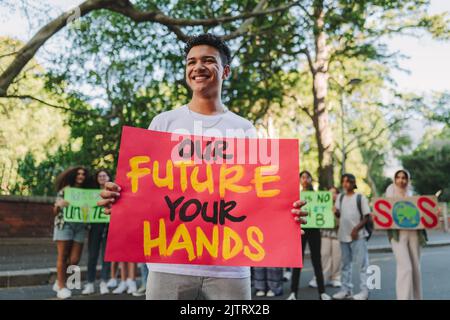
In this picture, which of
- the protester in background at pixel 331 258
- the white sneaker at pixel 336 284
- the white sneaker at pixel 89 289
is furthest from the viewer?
the protester in background at pixel 331 258

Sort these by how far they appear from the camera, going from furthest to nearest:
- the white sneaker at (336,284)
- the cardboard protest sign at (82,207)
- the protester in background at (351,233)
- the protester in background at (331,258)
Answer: the protester in background at (331,258)
the white sneaker at (336,284)
the protester in background at (351,233)
the cardboard protest sign at (82,207)

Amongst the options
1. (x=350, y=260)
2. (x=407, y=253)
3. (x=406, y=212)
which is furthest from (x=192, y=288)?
(x=350, y=260)

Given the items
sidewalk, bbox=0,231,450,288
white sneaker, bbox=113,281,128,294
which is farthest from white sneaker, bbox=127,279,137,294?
sidewalk, bbox=0,231,450,288

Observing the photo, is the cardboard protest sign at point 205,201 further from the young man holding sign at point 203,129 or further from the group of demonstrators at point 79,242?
the group of demonstrators at point 79,242

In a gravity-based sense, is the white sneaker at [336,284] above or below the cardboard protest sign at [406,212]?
below

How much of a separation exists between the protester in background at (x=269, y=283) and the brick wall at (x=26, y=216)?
790 cm

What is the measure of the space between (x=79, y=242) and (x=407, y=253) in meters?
4.47

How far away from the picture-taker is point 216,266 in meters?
1.99

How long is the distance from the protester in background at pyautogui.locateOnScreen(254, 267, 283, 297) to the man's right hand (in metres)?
5.22

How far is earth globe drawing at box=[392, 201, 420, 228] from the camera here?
17.1 ft

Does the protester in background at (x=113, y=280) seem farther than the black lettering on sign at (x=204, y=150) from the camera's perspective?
Yes

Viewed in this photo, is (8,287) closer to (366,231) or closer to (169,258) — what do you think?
(366,231)

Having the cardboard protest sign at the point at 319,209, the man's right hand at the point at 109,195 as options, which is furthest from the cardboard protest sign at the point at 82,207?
the man's right hand at the point at 109,195

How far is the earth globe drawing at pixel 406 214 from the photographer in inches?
205
